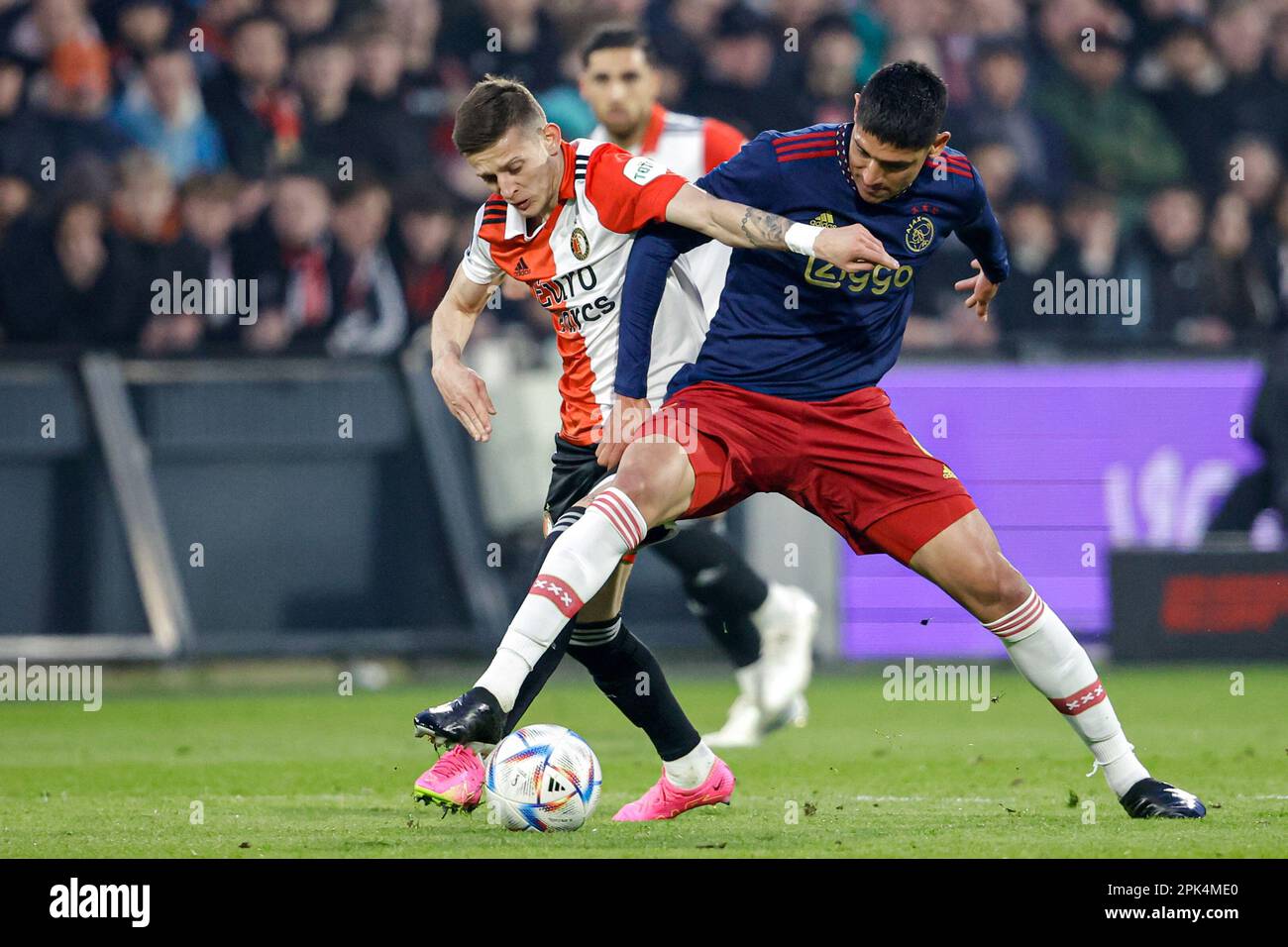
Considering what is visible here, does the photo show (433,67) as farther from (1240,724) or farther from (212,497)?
(1240,724)

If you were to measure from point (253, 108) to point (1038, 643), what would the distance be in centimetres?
808

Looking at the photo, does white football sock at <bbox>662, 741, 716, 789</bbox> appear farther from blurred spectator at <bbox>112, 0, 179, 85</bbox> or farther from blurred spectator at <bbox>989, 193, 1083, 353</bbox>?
blurred spectator at <bbox>112, 0, 179, 85</bbox>

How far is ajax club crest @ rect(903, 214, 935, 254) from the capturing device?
19.9ft

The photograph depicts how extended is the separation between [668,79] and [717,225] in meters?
7.36

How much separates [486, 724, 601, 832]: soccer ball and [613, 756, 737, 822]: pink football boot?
0.42 metres

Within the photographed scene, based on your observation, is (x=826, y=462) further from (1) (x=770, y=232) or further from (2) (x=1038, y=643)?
(2) (x=1038, y=643)

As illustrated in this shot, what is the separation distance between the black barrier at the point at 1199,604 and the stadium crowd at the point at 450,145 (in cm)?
131

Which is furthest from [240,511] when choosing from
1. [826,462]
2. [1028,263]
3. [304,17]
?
[826,462]

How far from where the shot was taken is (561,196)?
621cm

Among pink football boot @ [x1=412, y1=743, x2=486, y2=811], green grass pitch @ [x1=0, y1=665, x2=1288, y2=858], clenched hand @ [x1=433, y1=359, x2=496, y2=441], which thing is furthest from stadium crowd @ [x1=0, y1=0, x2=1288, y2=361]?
pink football boot @ [x1=412, y1=743, x2=486, y2=811]

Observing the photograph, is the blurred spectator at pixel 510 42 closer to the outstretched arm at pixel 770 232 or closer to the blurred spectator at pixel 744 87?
the blurred spectator at pixel 744 87

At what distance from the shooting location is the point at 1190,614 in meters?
11.4

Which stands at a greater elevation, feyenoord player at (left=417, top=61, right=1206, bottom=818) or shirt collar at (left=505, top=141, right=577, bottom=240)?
shirt collar at (left=505, top=141, right=577, bottom=240)

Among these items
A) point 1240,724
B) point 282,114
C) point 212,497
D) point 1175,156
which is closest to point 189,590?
point 212,497
